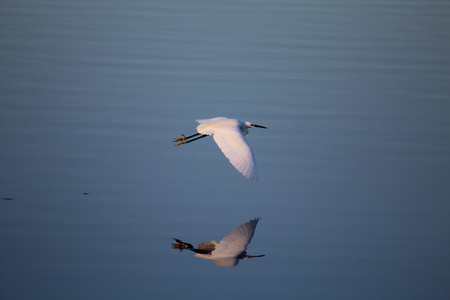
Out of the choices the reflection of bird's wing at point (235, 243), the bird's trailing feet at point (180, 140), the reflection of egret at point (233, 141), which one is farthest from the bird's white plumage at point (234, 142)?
the reflection of bird's wing at point (235, 243)

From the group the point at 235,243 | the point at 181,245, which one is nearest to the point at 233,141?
the point at 235,243

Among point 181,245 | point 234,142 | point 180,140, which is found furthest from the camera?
point 180,140

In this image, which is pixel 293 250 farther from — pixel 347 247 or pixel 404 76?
pixel 404 76

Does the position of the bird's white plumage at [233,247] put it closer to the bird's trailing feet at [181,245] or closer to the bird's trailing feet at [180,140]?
the bird's trailing feet at [181,245]

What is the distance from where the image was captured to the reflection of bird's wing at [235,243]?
5.54m

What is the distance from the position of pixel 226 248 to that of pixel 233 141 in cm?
144

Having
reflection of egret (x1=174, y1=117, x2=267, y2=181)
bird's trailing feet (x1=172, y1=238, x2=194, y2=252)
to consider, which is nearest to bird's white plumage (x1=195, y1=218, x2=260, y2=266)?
bird's trailing feet (x1=172, y1=238, x2=194, y2=252)

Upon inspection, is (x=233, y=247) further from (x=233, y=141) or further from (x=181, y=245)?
(x=233, y=141)

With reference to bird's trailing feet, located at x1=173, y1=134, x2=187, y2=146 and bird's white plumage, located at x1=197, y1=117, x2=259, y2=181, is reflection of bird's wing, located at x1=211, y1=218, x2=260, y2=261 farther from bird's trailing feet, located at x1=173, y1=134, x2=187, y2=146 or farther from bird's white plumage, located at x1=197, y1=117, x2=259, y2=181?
bird's trailing feet, located at x1=173, y1=134, x2=187, y2=146

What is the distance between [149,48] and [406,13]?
5.79m

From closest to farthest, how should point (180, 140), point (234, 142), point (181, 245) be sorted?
1. point (181, 245)
2. point (234, 142)
3. point (180, 140)

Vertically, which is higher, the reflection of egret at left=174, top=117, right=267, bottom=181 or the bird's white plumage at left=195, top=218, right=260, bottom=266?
the reflection of egret at left=174, top=117, right=267, bottom=181

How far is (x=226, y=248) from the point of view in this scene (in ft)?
18.5

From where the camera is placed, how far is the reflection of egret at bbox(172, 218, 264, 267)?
548 centimetres
